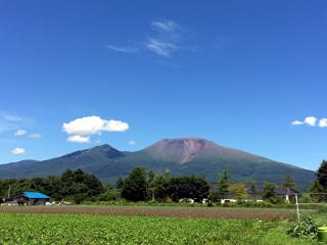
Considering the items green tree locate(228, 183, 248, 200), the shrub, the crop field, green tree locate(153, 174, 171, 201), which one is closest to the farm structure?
green tree locate(153, 174, 171, 201)

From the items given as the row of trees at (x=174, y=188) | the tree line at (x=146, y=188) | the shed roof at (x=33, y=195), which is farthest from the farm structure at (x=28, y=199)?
the row of trees at (x=174, y=188)

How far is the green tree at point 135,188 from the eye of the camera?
127 metres

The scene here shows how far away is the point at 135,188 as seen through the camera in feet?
417

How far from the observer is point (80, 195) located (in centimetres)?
12719

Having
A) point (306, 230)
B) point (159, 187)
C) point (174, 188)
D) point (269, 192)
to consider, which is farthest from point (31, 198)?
point (306, 230)

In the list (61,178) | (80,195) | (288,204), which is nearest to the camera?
(288,204)

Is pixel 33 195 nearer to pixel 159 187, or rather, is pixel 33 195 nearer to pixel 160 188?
pixel 159 187

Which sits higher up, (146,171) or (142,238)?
(146,171)

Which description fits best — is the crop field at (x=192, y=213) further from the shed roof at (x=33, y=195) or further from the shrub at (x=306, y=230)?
the shed roof at (x=33, y=195)

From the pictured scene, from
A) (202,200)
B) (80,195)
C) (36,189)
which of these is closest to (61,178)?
(36,189)

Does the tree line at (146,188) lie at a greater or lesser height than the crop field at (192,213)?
greater

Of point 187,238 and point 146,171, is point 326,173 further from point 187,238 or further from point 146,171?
point 187,238

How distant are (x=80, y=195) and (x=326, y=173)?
5842 cm

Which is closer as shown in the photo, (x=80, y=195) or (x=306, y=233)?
(x=306, y=233)
